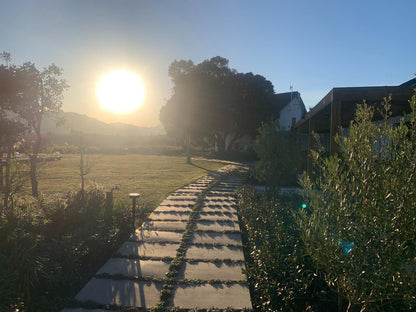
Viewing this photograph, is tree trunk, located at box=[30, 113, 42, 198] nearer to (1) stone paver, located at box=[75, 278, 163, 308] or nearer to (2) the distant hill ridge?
(2) the distant hill ridge

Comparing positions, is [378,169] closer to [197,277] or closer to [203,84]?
[197,277]

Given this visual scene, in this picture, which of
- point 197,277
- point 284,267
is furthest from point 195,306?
point 284,267

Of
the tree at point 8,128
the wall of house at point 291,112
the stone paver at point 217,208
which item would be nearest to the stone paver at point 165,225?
the stone paver at point 217,208

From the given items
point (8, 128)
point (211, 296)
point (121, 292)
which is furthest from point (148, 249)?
point (8, 128)

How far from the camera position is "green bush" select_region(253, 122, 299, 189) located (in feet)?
29.1

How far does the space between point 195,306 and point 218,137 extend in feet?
97.4

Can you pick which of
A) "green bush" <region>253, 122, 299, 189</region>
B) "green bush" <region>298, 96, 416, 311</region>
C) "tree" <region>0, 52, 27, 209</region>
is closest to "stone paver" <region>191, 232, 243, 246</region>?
"green bush" <region>298, 96, 416, 311</region>

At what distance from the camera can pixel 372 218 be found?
2.41 meters

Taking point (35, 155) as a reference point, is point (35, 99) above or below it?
above

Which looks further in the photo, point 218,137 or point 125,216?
point 218,137

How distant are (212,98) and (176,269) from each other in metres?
22.0

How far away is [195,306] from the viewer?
3518 millimetres

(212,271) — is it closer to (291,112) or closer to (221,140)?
(291,112)

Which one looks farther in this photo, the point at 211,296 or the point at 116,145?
the point at 116,145
